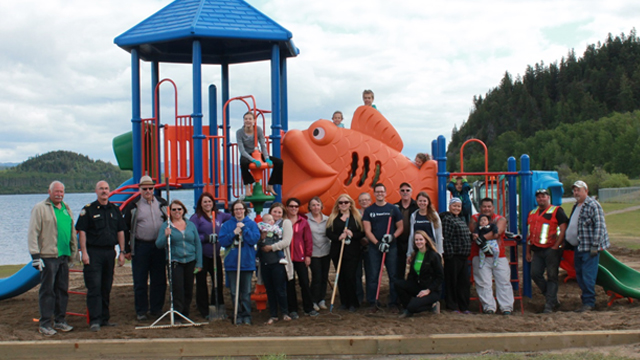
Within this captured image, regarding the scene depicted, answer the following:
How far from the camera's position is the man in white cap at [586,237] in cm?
742

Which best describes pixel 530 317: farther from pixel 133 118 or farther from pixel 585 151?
pixel 585 151

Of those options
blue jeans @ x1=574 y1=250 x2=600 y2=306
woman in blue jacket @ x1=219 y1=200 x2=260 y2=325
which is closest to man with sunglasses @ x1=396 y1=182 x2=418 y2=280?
woman in blue jacket @ x1=219 y1=200 x2=260 y2=325

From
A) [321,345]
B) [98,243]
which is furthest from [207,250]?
[321,345]

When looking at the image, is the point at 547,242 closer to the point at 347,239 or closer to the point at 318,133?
the point at 347,239

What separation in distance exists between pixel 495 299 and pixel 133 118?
21.2 ft

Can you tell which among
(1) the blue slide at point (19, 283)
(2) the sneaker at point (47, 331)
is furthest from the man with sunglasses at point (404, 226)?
(1) the blue slide at point (19, 283)

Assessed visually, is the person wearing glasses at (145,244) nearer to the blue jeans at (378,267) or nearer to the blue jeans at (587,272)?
the blue jeans at (378,267)

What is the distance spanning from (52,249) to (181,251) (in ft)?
4.74

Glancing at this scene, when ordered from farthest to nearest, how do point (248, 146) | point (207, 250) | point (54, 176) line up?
point (54, 176)
point (248, 146)
point (207, 250)

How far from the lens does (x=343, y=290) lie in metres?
7.73

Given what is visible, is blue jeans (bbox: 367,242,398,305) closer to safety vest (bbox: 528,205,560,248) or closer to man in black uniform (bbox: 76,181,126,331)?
safety vest (bbox: 528,205,560,248)

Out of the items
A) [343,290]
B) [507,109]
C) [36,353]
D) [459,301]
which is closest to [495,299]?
[459,301]

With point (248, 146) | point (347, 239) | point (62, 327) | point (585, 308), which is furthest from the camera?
point (248, 146)

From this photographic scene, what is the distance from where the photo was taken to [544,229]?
7.82 metres
